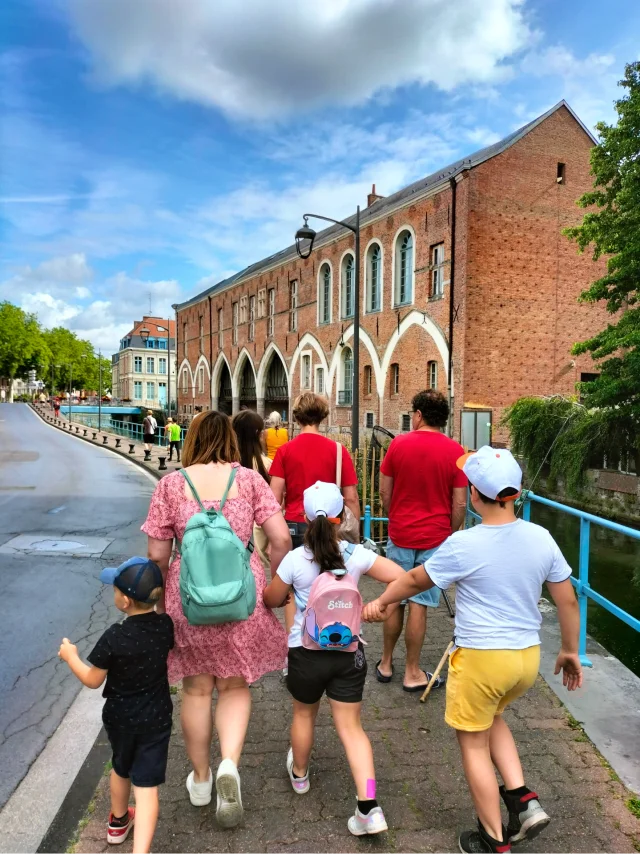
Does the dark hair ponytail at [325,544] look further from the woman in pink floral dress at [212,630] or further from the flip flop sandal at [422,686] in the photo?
the flip flop sandal at [422,686]

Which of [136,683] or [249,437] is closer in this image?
[136,683]

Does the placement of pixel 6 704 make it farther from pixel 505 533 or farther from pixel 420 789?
pixel 505 533

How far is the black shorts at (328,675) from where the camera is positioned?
2.72 meters

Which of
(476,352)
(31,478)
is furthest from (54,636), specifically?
(476,352)

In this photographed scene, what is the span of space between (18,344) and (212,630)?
9084cm

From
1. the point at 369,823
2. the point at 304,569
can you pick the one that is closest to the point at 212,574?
the point at 304,569

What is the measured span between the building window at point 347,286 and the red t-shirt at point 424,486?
2863 cm

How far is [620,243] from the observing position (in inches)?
586

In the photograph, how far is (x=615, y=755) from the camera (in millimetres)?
3172

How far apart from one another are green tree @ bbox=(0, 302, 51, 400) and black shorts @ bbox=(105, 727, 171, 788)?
90.4m

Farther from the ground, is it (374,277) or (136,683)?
(374,277)

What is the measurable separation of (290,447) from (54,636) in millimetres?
2693

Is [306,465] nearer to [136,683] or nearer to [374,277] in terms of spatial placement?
[136,683]

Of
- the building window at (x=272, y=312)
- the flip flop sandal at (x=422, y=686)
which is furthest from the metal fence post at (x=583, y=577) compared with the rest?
the building window at (x=272, y=312)
